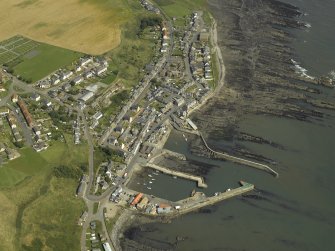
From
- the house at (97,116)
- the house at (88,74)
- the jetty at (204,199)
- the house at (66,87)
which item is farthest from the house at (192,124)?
the house at (66,87)

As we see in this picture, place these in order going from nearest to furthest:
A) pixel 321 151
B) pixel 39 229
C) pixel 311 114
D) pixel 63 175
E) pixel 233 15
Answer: pixel 39 229, pixel 63 175, pixel 321 151, pixel 311 114, pixel 233 15

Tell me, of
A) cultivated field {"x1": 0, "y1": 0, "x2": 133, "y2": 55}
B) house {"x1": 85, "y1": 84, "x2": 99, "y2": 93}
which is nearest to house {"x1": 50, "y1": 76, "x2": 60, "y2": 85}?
house {"x1": 85, "y1": 84, "x2": 99, "y2": 93}

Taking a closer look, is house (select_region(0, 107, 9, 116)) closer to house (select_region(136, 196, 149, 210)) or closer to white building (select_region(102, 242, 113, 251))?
house (select_region(136, 196, 149, 210))

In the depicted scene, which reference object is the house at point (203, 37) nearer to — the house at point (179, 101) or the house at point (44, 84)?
the house at point (179, 101)

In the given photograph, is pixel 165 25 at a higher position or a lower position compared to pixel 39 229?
higher

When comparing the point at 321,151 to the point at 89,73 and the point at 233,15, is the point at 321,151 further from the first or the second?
the point at 233,15

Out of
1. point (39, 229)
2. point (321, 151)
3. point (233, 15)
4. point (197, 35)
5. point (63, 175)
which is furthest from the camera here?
point (233, 15)

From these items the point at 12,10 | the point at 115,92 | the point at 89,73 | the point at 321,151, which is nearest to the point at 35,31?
the point at 12,10

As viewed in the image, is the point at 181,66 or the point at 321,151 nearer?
the point at 321,151

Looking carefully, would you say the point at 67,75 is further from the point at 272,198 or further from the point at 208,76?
the point at 272,198
